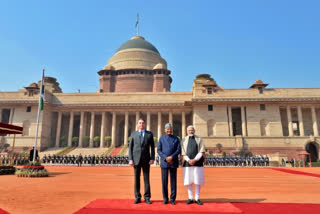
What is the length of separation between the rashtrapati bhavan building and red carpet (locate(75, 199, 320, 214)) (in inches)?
1229

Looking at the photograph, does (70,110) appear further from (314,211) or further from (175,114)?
(314,211)

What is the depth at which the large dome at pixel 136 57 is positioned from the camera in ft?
182

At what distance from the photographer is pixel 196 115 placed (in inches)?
1499

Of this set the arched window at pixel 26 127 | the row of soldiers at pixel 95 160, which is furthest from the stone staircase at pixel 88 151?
the arched window at pixel 26 127

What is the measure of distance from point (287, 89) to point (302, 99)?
307 cm

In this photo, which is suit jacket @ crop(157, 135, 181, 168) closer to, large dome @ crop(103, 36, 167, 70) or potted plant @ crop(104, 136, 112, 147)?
potted plant @ crop(104, 136, 112, 147)

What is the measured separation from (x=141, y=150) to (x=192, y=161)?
1325 millimetres

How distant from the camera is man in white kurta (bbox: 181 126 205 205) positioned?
17.7 ft

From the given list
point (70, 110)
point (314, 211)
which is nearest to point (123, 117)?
point (70, 110)

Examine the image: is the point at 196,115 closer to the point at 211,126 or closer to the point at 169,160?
the point at 211,126

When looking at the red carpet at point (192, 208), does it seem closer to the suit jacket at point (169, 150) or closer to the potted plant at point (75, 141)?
the suit jacket at point (169, 150)

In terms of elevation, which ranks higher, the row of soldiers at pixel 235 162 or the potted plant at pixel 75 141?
the potted plant at pixel 75 141

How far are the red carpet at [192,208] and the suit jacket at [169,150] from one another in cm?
94

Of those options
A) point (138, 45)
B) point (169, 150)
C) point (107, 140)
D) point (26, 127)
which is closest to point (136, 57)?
point (138, 45)
